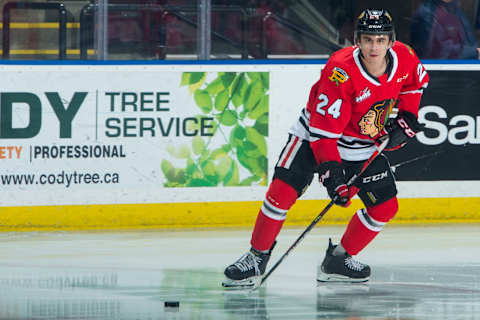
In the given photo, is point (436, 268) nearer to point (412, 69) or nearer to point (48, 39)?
point (412, 69)

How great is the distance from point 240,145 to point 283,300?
2.25m

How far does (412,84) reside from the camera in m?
5.40

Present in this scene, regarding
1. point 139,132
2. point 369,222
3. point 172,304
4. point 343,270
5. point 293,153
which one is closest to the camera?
point 172,304

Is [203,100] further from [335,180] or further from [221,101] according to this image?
[335,180]

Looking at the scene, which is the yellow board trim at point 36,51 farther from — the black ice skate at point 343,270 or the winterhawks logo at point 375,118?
the winterhawks logo at point 375,118

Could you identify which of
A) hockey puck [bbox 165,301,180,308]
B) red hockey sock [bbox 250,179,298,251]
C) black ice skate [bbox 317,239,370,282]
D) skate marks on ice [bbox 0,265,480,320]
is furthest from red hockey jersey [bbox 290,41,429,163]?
hockey puck [bbox 165,301,180,308]

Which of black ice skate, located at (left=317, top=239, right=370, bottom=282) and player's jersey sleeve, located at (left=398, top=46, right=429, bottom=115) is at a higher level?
player's jersey sleeve, located at (left=398, top=46, right=429, bottom=115)

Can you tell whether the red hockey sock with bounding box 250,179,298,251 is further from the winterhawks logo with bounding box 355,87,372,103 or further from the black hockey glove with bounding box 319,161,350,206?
the winterhawks logo with bounding box 355,87,372,103

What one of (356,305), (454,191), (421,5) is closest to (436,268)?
(356,305)

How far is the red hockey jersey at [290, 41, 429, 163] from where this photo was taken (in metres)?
5.09

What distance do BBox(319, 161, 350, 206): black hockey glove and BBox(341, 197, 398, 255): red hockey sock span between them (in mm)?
354

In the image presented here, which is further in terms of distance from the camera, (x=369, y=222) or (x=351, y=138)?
(x=369, y=222)

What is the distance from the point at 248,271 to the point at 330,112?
35.3 inches

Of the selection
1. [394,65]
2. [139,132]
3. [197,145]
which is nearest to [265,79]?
[197,145]
